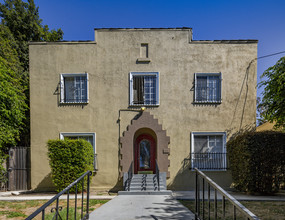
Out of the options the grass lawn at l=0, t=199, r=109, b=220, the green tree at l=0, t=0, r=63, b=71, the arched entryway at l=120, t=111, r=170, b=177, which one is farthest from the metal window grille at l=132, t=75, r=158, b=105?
the green tree at l=0, t=0, r=63, b=71

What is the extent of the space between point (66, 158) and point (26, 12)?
39.2 ft

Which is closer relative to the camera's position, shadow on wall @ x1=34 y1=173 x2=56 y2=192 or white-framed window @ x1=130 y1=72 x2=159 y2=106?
shadow on wall @ x1=34 y1=173 x2=56 y2=192

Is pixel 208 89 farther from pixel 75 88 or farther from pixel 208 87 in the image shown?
pixel 75 88

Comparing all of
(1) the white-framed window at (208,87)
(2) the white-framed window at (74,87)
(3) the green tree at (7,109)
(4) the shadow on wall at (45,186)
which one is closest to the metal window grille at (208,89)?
(1) the white-framed window at (208,87)

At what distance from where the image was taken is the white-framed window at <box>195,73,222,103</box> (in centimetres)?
927

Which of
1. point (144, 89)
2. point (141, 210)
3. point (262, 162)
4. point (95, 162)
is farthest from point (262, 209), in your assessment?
point (95, 162)

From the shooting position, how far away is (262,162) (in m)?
7.64

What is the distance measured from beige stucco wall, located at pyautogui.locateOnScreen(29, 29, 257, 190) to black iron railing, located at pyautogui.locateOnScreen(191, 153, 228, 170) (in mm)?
481

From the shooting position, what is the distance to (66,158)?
7961 mm

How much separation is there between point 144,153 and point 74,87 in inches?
193

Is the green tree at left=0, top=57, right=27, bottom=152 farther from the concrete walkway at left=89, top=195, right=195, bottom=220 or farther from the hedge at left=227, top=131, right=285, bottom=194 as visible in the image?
the hedge at left=227, top=131, right=285, bottom=194

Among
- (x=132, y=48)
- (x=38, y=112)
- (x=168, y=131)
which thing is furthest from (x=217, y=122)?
(x=38, y=112)

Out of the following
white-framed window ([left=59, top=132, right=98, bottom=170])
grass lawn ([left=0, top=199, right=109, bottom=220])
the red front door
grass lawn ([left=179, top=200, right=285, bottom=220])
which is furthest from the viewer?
the red front door

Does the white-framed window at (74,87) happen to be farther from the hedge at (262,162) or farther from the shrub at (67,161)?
the hedge at (262,162)
